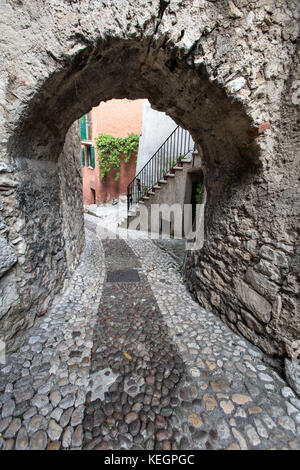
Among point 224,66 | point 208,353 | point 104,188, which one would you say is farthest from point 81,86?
point 104,188

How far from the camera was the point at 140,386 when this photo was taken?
61.1 inches

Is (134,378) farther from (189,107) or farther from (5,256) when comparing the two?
(189,107)

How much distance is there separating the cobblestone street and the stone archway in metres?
0.28

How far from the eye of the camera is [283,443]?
1.22 meters

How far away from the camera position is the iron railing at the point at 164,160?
5898 mm

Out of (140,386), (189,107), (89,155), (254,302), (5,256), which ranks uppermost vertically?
(89,155)

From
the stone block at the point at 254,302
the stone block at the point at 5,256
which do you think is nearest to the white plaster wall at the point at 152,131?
the stone block at the point at 254,302

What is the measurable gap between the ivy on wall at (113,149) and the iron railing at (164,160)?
9.05ft

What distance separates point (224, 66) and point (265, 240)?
1436 mm

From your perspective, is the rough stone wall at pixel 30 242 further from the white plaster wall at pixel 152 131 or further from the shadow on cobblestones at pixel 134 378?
the white plaster wall at pixel 152 131

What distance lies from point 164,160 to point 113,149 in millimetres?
4313

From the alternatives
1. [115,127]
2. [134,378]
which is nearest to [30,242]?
[134,378]
